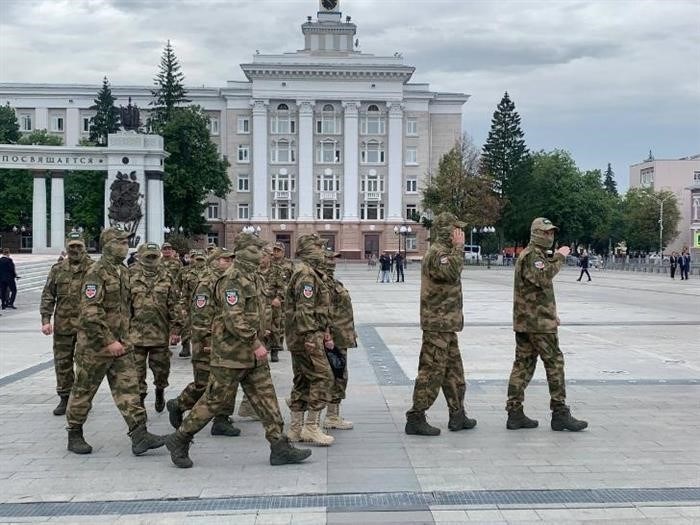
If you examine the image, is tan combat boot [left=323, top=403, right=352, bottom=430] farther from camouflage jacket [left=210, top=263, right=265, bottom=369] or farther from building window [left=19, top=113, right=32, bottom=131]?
building window [left=19, top=113, right=32, bottom=131]

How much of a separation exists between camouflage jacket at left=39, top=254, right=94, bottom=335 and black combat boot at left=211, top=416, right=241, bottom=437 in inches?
82.8

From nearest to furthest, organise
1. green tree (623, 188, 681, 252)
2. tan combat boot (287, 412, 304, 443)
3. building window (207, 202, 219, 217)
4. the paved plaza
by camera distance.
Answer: the paved plaza, tan combat boot (287, 412, 304, 443), building window (207, 202, 219, 217), green tree (623, 188, 681, 252)

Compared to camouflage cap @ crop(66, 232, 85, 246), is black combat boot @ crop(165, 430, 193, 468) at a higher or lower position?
lower

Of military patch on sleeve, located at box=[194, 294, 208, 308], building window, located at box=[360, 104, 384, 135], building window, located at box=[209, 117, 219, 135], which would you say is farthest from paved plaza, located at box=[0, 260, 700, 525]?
building window, located at box=[209, 117, 219, 135]

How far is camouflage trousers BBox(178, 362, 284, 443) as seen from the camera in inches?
258

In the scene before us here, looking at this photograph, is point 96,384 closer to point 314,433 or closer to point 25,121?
point 314,433

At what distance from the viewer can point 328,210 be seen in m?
78.2

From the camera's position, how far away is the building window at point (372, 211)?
255 feet

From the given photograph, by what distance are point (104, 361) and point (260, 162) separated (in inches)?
2810

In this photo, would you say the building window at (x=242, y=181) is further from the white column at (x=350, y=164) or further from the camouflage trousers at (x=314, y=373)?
the camouflage trousers at (x=314, y=373)

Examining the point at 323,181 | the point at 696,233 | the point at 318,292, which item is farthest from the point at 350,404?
the point at 696,233

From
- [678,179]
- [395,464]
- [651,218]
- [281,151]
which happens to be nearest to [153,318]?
[395,464]

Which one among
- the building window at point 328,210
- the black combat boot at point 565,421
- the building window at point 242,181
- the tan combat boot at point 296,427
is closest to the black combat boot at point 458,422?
the black combat boot at point 565,421

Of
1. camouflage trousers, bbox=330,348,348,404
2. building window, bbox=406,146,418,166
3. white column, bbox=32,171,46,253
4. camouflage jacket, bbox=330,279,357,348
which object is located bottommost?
camouflage trousers, bbox=330,348,348,404
